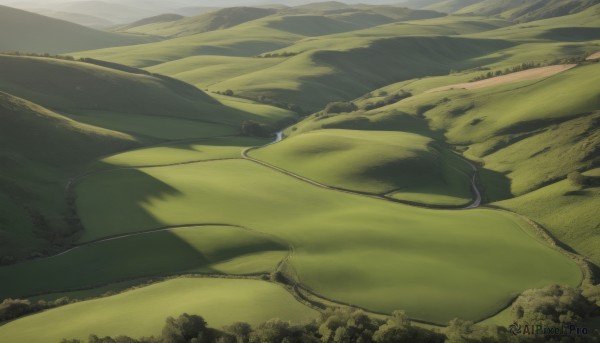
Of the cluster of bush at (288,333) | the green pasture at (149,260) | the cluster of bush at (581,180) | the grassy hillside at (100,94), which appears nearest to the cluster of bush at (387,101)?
the grassy hillside at (100,94)

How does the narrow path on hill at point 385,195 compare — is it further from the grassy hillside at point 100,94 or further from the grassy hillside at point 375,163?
the grassy hillside at point 100,94

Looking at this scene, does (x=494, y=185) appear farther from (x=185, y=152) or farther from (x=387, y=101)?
(x=387, y=101)

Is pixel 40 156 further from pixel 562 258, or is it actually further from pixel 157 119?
pixel 562 258

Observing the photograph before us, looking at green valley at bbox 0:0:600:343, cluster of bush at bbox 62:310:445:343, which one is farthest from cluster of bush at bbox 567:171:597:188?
cluster of bush at bbox 62:310:445:343

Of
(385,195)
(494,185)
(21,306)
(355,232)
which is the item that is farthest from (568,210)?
(21,306)

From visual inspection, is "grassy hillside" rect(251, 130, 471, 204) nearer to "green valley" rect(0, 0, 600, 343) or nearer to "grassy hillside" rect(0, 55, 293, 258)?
"green valley" rect(0, 0, 600, 343)

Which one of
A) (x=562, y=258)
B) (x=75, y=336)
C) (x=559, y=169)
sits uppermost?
(x=559, y=169)

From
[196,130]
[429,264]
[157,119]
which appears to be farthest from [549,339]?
[157,119]
